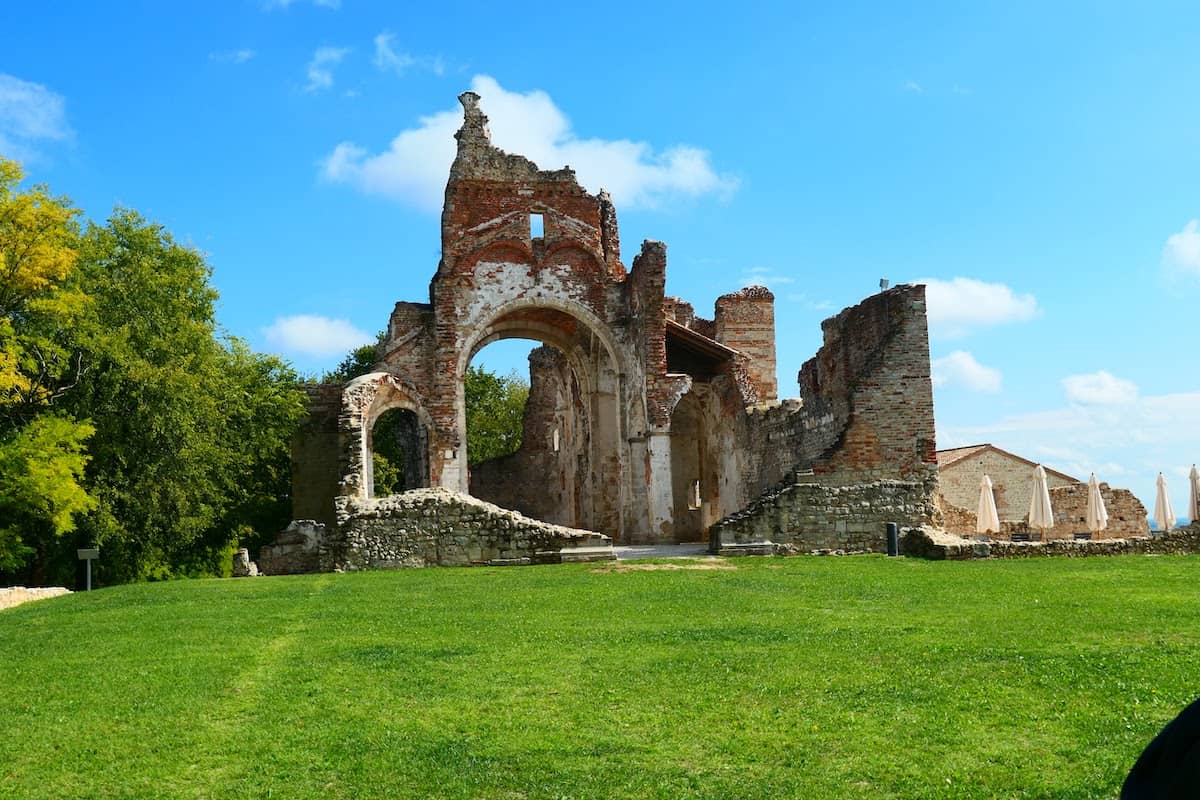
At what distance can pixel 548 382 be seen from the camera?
3750 centimetres

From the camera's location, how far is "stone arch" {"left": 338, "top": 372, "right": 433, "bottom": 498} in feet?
72.0

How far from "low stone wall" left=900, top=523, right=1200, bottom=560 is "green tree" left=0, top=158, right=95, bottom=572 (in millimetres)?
15997

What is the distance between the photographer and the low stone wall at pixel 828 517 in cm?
1925

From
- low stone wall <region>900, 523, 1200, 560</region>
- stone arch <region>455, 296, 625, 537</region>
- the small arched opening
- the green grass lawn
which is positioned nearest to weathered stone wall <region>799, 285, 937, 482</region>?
low stone wall <region>900, 523, 1200, 560</region>

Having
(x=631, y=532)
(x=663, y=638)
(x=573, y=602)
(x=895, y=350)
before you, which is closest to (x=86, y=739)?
(x=663, y=638)

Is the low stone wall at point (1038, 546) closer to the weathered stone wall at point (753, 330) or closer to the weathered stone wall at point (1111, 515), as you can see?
the weathered stone wall at point (1111, 515)

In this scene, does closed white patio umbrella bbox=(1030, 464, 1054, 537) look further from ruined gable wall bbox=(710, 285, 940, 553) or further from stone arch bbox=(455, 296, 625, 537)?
stone arch bbox=(455, 296, 625, 537)

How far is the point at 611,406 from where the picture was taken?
29.8 metres

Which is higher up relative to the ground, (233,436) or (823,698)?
(233,436)

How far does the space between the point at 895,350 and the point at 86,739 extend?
17604 mm

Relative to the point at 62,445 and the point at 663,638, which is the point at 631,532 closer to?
the point at 62,445

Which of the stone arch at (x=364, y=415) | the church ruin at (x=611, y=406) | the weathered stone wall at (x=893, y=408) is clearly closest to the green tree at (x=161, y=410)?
the church ruin at (x=611, y=406)

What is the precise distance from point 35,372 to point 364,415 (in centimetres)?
764

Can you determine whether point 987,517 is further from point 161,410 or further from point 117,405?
point 117,405
